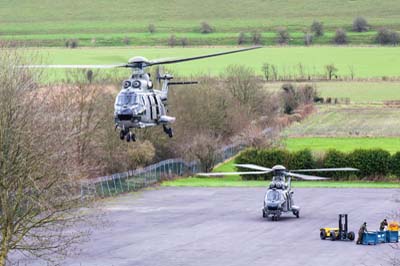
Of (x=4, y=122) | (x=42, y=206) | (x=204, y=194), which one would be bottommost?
(x=204, y=194)

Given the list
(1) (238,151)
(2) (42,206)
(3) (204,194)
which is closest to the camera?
(2) (42,206)

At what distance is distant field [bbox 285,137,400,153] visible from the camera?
365 feet

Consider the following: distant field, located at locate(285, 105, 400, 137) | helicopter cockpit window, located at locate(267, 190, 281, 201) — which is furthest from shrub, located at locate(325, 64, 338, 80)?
helicopter cockpit window, located at locate(267, 190, 281, 201)

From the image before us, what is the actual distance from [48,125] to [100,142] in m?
39.5

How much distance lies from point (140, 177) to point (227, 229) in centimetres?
2386

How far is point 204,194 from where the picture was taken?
288 feet

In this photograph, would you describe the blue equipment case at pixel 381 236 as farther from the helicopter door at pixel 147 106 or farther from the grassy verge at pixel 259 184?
the grassy verge at pixel 259 184

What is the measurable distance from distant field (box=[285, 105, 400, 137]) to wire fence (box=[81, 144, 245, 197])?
683 inches

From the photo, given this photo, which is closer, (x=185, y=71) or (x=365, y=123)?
(x=365, y=123)

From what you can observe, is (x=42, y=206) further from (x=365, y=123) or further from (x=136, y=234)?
(x=365, y=123)

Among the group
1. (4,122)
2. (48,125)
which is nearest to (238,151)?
(48,125)

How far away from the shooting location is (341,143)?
379 feet

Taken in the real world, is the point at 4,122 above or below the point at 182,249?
above

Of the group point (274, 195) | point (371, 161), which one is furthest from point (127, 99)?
point (371, 161)
